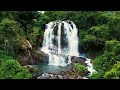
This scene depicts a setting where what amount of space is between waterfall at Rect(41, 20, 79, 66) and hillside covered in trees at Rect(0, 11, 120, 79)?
24 centimetres

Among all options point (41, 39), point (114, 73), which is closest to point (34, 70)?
point (41, 39)

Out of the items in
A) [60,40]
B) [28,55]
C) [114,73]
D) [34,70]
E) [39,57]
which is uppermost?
[60,40]

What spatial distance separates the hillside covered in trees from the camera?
30.6 feet

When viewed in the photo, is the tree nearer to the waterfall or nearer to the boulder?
the boulder

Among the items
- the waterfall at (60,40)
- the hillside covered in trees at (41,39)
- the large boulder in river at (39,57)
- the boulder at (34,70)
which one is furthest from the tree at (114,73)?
the waterfall at (60,40)

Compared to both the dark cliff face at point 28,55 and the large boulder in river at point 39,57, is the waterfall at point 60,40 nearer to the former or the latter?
the large boulder in river at point 39,57

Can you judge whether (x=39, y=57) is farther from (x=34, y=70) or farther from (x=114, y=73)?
(x=114, y=73)

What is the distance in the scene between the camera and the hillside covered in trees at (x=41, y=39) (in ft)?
30.6

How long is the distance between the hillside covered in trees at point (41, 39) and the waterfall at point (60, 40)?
24 cm

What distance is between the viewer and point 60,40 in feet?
41.4

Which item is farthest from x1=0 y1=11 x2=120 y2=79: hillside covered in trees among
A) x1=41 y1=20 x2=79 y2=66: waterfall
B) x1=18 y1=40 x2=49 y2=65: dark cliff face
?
x1=41 y1=20 x2=79 y2=66: waterfall

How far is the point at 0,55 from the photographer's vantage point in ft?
32.9

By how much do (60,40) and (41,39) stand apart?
798 millimetres
